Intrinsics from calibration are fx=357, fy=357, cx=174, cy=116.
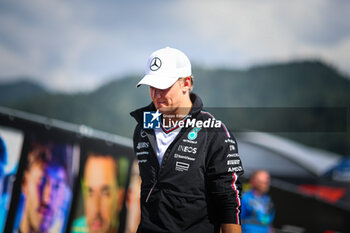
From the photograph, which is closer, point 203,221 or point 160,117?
point 203,221

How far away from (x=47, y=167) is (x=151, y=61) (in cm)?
294

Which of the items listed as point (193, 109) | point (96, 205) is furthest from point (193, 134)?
point (96, 205)

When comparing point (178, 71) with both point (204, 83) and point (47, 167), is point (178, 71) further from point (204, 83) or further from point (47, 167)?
point (204, 83)

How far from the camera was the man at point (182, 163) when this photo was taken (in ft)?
6.17

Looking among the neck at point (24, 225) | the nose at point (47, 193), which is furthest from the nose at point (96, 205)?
the neck at point (24, 225)

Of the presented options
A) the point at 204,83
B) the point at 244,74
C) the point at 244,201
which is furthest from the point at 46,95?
the point at 244,201

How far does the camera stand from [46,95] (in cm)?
1947

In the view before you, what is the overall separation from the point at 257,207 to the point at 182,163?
5572 millimetres

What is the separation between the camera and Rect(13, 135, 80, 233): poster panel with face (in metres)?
4.18

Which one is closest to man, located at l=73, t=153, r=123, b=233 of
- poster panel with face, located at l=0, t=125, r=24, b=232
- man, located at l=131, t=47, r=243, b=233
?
poster panel with face, located at l=0, t=125, r=24, b=232

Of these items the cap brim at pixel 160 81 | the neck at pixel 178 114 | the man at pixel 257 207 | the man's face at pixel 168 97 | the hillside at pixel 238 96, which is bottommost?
the man at pixel 257 207

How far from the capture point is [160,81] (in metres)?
1.98

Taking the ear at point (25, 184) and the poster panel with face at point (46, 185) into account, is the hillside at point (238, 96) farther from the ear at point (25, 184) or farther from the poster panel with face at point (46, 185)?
the ear at point (25, 184)

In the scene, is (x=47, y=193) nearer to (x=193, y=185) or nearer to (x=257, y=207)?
(x=193, y=185)
